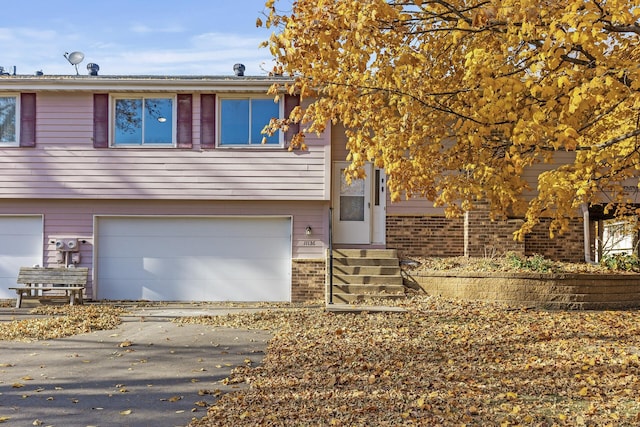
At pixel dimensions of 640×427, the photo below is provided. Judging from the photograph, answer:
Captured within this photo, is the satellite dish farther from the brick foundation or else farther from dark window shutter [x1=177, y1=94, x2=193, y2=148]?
the brick foundation

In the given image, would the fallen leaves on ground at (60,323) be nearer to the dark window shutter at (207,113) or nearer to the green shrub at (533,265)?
the dark window shutter at (207,113)

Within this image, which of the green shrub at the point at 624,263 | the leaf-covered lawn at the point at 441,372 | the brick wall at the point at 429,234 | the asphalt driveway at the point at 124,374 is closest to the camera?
the leaf-covered lawn at the point at 441,372

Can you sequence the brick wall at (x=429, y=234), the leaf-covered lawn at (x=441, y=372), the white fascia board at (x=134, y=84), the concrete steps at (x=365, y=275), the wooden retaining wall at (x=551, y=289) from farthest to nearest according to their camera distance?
the brick wall at (x=429, y=234), the white fascia board at (x=134, y=84), the concrete steps at (x=365, y=275), the wooden retaining wall at (x=551, y=289), the leaf-covered lawn at (x=441, y=372)

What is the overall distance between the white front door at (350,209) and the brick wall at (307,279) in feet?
2.96

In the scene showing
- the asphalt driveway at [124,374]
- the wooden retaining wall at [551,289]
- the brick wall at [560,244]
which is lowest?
the asphalt driveway at [124,374]

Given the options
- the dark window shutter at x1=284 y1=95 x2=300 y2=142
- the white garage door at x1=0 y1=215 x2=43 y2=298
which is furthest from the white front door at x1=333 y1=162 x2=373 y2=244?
the white garage door at x1=0 y1=215 x2=43 y2=298

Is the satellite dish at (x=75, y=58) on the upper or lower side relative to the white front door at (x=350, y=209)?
upper

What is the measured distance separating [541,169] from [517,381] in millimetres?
10342

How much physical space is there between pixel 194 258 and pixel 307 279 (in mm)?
2699

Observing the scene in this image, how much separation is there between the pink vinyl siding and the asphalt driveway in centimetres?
503

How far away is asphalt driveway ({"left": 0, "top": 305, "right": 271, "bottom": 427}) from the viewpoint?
605 cm

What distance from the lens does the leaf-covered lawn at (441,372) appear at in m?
5.89

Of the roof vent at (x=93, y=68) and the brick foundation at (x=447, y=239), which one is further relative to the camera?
the roof vent at (x=93, y=68)

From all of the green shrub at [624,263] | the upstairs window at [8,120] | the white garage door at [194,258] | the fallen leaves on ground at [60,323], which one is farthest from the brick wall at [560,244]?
the upstairs window at [8,120]
